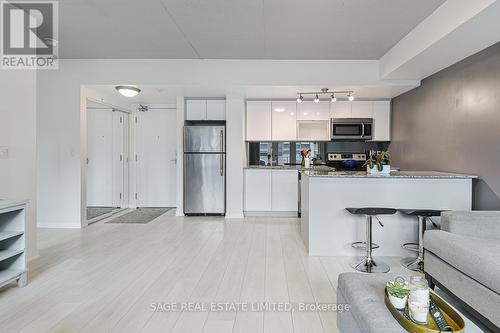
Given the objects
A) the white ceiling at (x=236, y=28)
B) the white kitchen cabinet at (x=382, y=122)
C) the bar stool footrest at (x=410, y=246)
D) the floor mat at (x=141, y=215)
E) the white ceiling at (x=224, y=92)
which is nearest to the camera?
the white ceiling at (x=236, y=28)

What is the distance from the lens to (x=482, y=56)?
125 inches

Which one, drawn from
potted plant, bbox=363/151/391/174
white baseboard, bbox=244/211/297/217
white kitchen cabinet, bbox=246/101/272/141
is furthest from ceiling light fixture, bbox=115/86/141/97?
potted plant, bbox=363/151/391/174

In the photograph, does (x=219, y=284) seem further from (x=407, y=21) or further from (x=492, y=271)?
(x=407, y=21)

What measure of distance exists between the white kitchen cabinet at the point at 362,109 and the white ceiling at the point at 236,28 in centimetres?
128

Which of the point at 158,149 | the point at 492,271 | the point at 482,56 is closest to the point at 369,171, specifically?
the point at 482,56

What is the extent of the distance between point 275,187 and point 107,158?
3594 millimetres

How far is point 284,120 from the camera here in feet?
19.1

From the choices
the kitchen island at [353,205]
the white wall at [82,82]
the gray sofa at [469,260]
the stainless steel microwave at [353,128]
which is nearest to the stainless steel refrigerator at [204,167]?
the white wall at [82,82]

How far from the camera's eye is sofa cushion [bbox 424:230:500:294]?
5.90 feet

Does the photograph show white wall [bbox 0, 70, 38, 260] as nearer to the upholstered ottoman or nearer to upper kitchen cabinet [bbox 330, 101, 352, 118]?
the upholstered ottoman

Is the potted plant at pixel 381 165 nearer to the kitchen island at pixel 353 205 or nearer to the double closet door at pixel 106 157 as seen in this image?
the kitchen island at pixel 353 205

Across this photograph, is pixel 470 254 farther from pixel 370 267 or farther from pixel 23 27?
pixel 23 27

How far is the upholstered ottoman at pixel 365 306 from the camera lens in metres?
1.29

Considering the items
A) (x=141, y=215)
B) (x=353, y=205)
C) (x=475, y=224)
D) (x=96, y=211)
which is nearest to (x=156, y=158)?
(x=141, y=215)
